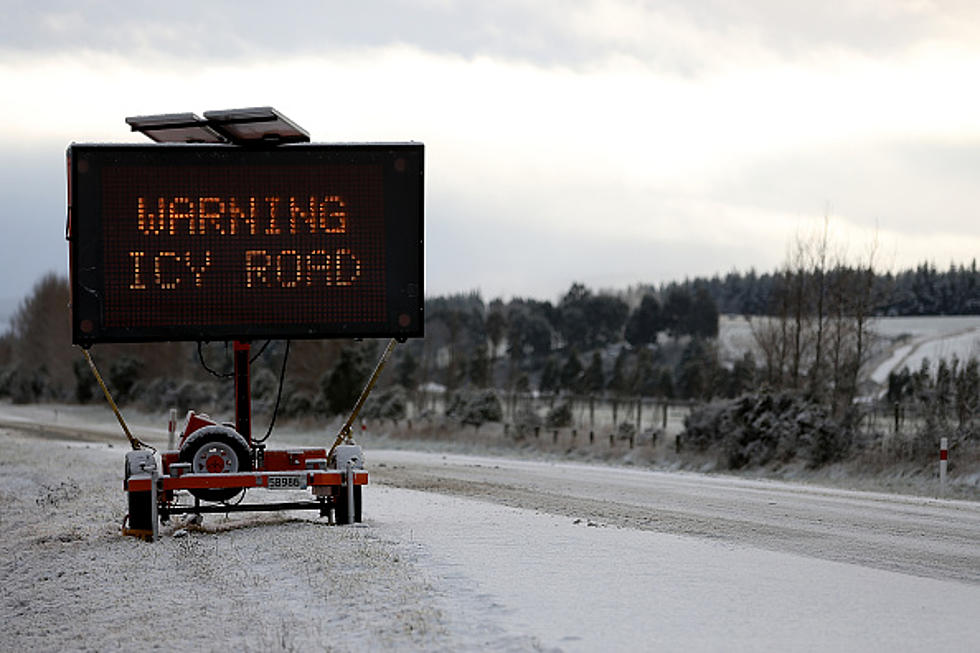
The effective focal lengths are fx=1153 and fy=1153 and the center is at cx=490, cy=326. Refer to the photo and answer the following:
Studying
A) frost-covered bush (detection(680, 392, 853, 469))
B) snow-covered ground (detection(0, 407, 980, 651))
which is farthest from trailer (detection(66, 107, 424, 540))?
frost-covered bush (detection(680, 392, 853, 469))

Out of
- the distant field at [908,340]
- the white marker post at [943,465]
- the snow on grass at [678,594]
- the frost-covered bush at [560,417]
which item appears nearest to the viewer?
the snow on grass at [678,594]

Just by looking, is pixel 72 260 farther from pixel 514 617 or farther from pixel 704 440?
pixel 704 440

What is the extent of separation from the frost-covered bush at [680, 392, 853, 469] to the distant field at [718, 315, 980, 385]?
4509 cm

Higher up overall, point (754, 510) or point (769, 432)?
point (769, 432)

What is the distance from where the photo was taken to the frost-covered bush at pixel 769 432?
81.8ft

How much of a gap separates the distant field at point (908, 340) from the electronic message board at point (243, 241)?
205ft

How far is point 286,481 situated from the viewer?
473 inches

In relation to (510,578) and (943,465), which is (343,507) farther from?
(943,465)

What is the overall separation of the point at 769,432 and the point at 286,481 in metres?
16.5

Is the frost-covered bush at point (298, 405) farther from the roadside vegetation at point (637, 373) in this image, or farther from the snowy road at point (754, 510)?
the snowy road at point (754, 510)

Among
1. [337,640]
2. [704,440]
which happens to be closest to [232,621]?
[337,640]

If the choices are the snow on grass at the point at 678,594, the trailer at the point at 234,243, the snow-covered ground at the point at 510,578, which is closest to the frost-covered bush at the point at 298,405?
the snow-covered ground at the point at 510,578

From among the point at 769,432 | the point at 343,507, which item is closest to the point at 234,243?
the point at 343,507

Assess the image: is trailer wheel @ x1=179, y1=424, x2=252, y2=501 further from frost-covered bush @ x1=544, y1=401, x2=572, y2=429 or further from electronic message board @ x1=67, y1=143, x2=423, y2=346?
frost-covered bush @ x1=544, y1=401, x2=572, y2=429
